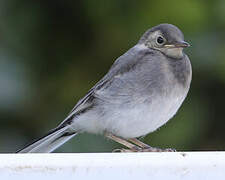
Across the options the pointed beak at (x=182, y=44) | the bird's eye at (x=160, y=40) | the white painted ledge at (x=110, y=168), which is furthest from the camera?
the bird's eye at (x=160, y=40)

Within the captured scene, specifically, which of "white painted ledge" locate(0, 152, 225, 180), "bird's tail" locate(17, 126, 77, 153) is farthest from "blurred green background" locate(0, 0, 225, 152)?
"white painted ledge" locate(0, 152, 225, 180)

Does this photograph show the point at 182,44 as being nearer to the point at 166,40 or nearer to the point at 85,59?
the point at 166,40

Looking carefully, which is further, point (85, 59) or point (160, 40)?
point (85, 59)

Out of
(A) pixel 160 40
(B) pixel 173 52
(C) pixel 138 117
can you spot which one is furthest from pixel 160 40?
(C) pixel 138 117

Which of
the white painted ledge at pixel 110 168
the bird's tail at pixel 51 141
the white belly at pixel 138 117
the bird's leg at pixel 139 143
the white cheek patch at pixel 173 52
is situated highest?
the white cheek patch at pixel 173 52

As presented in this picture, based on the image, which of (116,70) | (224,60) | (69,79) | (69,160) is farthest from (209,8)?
(69,160)

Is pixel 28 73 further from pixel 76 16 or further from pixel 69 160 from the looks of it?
pixel 69 160

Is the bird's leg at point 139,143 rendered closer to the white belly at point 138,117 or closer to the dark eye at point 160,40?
the white belly at point 138,117

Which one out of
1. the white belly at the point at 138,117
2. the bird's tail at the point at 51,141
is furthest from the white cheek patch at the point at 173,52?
the bird's tail at the point at 51,141
